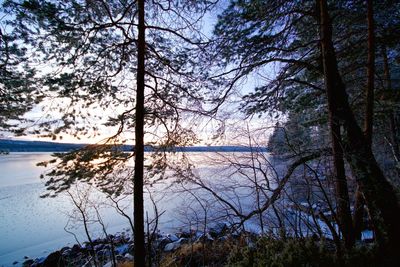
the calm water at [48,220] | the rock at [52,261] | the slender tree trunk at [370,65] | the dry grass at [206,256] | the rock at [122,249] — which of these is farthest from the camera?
the calm water at [48,220]

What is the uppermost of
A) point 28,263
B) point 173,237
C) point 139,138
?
point 139,138

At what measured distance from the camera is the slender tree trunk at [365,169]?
3.61 meters

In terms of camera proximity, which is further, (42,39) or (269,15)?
(269,15)

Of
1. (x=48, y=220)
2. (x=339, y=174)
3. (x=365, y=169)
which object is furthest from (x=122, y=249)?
(x=365, y=169)

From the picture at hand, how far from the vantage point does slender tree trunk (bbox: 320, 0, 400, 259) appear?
3607 mm

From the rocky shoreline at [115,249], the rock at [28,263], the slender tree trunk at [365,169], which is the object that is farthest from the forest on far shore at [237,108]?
the rock at [28,263]

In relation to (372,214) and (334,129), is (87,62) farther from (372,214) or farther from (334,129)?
(372,214)

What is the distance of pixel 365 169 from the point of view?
12.2 feet

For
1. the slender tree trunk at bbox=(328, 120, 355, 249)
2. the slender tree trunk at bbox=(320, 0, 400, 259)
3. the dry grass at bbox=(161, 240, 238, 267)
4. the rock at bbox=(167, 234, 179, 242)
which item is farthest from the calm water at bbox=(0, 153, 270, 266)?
the slender tree trunk at bbox=(320, 0, 400, 259)

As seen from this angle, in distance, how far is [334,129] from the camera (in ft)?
13.1

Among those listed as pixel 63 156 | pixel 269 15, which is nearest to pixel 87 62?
pixel 63 156

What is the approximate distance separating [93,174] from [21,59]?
2668mm

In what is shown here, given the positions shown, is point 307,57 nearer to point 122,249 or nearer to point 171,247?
point 171,247

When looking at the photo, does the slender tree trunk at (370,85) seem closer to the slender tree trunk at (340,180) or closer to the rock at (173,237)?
the slender tree trunk at (340,180)
